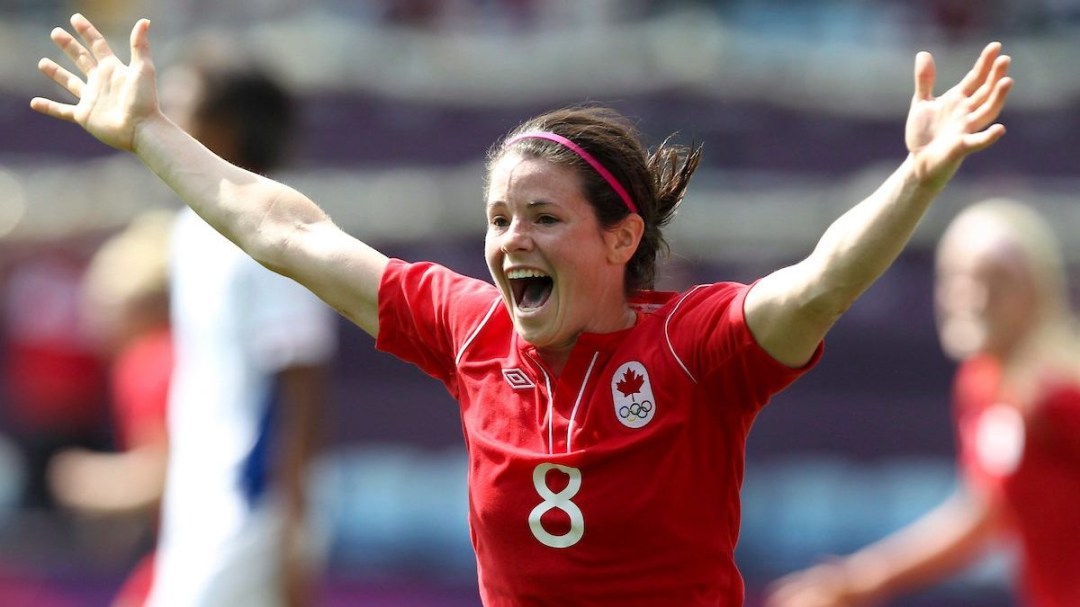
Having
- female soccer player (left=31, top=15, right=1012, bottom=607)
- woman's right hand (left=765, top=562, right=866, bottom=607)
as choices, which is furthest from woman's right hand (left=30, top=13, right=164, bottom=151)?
woman's right hand (left=765, top=562, right=866, bottom=607)

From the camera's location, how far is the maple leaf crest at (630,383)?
346 centimetres

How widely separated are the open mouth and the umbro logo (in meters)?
0.15

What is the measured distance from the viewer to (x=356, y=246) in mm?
3875

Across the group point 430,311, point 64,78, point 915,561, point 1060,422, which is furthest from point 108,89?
point 915,561

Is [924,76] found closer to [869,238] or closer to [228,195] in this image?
[869,238]

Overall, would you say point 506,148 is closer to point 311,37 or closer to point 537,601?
point 537,601

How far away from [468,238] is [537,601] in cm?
722

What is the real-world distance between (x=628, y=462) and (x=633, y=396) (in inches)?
5.3

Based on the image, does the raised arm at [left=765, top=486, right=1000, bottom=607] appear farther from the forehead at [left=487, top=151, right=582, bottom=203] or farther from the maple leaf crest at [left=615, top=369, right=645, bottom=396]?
the forehead at [left=487, top=151, right=582, bottom=203]

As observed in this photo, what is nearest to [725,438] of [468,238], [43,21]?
[468,238]

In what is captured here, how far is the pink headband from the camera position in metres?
3.55

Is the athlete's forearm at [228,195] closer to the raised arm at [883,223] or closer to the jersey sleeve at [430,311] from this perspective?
the jersey sleeve at [430,311]

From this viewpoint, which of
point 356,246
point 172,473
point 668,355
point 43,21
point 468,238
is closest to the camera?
point 668,355

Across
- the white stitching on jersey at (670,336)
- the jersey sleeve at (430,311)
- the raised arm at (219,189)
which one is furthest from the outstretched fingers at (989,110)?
the raised arm at (219,189)
